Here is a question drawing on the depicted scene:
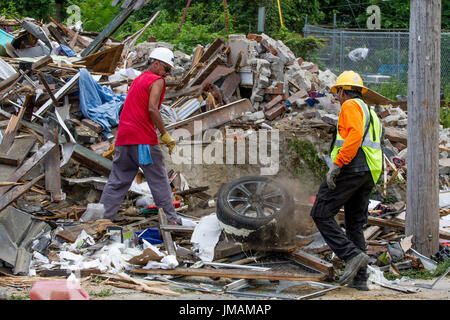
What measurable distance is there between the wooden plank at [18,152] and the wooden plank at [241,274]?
2.88 meters

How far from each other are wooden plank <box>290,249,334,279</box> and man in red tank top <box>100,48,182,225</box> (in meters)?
1.70

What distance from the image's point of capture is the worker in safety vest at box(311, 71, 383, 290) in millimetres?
5492

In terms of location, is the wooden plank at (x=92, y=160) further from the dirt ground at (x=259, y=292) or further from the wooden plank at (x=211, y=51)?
the wooden plank at (x=211, y=51)

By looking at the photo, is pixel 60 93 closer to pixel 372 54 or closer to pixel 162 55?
pixel 162 55

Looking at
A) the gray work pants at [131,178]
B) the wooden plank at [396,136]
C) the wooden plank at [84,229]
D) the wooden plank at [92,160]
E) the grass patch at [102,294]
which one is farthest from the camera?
the wooden plank at [396,136]

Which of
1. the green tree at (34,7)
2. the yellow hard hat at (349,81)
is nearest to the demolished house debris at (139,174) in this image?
the yellow hard hat at (349,81)

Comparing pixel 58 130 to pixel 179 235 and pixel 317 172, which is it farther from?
pixel 317 172

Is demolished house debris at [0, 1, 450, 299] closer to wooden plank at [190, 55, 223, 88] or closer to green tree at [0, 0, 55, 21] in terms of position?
wooden plank at [190, 55, 223, 88]

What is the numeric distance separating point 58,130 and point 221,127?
2712 mm

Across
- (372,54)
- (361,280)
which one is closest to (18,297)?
(361,280)

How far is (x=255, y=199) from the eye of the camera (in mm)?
6812

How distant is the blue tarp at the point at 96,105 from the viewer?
359 inches

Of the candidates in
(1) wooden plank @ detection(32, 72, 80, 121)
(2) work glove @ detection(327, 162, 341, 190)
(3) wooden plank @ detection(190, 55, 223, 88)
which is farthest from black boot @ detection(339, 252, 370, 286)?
(3) wooden plank @ detection(190, 55, 223, 88)
